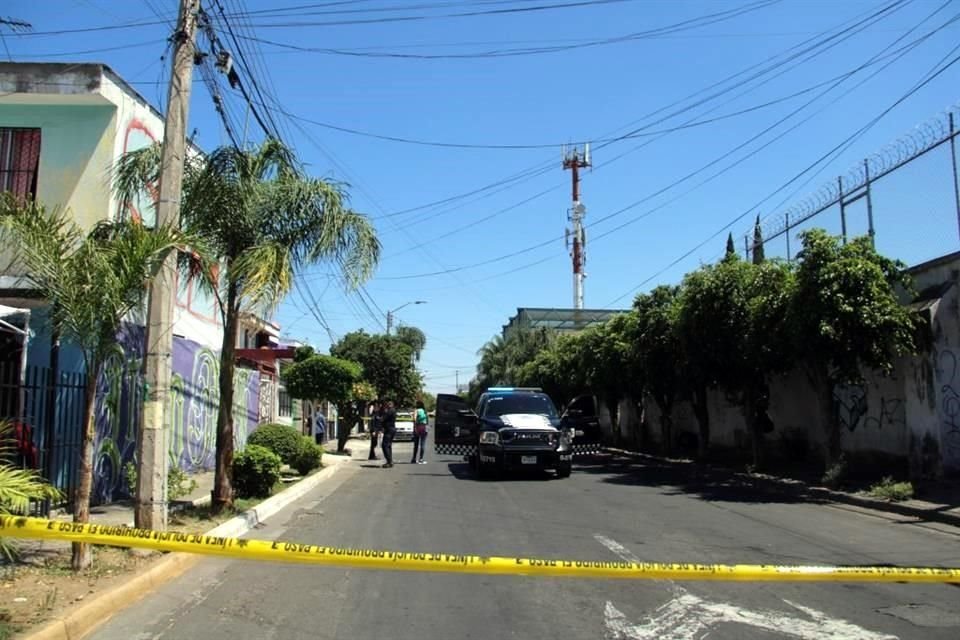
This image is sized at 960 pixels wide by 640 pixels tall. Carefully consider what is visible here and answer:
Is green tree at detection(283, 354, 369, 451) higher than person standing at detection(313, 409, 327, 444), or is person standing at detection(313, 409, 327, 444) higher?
green tree at detection(283, 354, 369, 451)

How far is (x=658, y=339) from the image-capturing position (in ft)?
80.6

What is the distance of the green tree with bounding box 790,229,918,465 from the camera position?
575 inches

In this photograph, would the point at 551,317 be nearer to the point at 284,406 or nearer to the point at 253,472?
the point at 284,406

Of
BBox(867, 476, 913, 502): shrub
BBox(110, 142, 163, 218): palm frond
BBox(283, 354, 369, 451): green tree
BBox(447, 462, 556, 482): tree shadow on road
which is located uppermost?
BBox(110, 142, 163, 218): palm frond

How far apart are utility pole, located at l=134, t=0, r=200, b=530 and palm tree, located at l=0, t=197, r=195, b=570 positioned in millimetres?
951

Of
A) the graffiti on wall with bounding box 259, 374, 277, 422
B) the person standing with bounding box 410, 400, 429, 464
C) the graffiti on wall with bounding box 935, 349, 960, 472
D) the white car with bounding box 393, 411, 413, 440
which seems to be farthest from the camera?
the white car with bounding box 393, 411, 413, 440

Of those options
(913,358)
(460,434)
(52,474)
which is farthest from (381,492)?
(913,358)

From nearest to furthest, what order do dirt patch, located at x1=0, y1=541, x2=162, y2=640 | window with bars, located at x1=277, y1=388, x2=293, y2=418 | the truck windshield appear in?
dirt patch, located at x1=0, y1=541, x2=162, y2=640 < the truck windshield < window with bars, located at x1=277, y1=388, x2=293, y2=418

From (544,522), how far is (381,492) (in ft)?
17.7

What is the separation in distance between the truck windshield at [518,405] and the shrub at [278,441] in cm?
453

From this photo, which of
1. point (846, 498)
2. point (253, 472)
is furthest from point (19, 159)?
point (846, 498)

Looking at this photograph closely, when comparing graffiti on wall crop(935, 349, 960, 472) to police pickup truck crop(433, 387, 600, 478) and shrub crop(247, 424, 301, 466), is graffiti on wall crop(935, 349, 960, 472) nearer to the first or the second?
police pickup truck crop(433, 387, 600, 478)

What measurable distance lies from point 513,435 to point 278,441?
524 centimetres

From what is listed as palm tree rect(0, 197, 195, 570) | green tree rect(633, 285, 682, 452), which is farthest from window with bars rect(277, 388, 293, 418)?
palm tree rect(0, 197, 195, 570)
